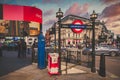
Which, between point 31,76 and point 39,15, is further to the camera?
point 39,15

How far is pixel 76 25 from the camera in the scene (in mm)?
9773

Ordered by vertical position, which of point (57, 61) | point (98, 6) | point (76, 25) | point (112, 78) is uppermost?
point (98, 6)

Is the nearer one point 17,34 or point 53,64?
point 53,64

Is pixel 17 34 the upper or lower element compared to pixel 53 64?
upper

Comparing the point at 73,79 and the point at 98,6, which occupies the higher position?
the point at 98,6

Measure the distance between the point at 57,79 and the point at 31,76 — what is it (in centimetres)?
125

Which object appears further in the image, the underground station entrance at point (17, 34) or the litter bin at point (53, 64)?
the underground station entrance at point (17, 34)

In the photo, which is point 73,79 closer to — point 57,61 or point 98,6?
point 57,61

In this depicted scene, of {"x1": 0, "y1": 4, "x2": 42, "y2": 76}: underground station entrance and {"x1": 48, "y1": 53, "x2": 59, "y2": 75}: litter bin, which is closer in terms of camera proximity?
{"x1": 48, "y1": 53, "x2": 59, "y2": 75}: litter bin

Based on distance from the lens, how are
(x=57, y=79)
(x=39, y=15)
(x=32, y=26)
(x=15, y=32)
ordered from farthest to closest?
(x=15, y=32), (x=32, y=26), (x=39, y=15), (x=57, y=79)

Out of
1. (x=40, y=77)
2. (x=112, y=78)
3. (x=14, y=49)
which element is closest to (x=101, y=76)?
(x=112, y=78)

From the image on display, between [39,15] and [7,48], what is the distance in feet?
39.0

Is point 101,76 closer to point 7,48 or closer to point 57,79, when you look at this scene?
point 57,79

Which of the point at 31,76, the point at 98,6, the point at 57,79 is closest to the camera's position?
the point at 57,79
